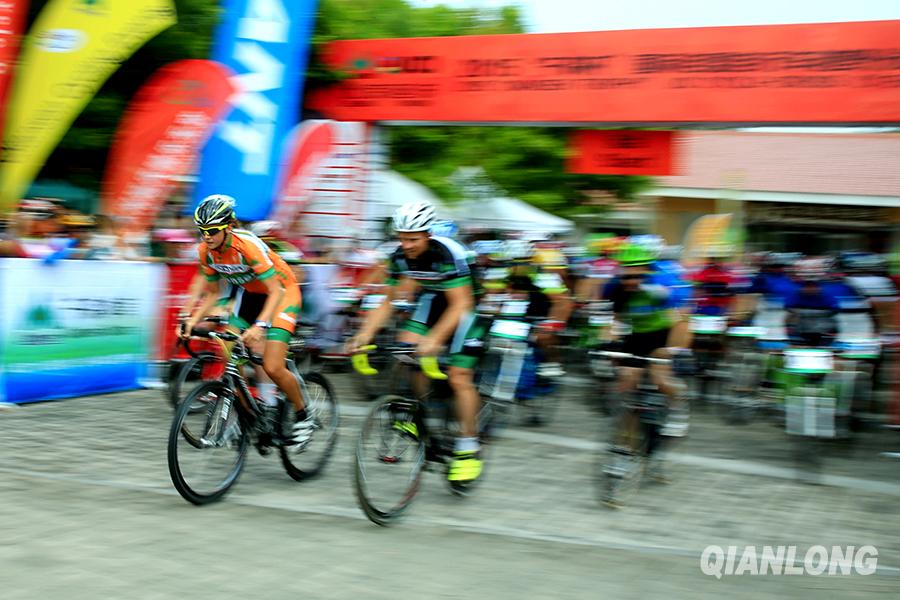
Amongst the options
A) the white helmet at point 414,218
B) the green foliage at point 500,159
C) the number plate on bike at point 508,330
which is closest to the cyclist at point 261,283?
the white helmet at point 414,218

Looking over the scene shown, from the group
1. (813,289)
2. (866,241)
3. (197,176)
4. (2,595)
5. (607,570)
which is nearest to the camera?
(2,595)

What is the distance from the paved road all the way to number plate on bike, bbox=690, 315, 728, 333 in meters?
2.35

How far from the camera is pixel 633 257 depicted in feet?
21.8

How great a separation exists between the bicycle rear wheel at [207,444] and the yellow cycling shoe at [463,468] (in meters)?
1.37

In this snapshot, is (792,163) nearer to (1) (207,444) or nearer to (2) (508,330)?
(2) (508,330)

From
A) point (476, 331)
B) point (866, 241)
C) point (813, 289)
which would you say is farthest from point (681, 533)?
point (866, 241)

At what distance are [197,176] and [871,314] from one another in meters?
8.11

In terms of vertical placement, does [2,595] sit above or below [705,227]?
below

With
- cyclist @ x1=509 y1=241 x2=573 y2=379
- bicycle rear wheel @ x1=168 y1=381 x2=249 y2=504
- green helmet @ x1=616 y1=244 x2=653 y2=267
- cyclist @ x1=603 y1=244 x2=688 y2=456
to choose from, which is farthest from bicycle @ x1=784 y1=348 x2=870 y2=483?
bicycle rear wheel @ x1=168 y1=381 x2=249 y2=504

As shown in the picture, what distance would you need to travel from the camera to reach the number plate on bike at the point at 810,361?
7496 millimetres

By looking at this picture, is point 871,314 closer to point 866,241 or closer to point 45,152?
point 45,152

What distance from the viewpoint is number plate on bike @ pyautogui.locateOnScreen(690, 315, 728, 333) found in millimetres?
10734

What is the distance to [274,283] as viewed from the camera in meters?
6.36

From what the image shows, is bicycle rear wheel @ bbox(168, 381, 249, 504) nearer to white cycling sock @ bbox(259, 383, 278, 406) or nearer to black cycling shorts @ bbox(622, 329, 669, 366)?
white cycling sock @ bbox(259, 383, 278, 406)
